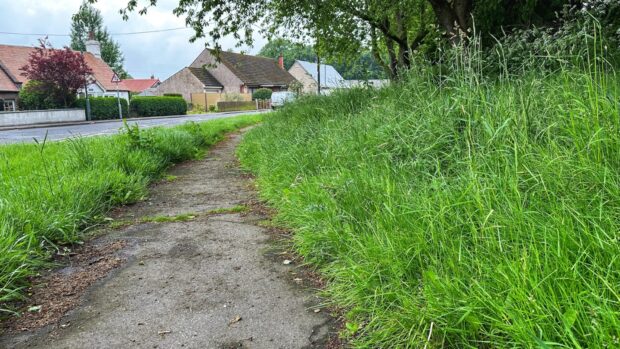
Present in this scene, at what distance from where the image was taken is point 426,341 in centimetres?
195

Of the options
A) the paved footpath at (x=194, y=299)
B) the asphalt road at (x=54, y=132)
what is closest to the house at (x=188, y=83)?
the asphalt road at (x=54, y=132)

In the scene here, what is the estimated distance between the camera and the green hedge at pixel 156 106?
122ft

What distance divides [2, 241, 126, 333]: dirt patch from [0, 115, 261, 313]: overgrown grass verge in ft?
0.41

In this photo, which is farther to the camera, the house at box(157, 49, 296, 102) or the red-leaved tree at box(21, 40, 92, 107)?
the house at box(157, 49, 296, 102)

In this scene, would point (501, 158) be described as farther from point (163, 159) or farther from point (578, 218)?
point (163, 159)

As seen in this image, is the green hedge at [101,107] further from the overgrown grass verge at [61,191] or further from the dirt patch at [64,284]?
the dirt patch at [64,284]

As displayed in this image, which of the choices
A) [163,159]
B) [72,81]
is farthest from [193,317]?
[72,81]

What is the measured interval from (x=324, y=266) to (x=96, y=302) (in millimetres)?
1593

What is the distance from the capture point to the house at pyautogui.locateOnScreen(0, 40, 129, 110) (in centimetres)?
3525

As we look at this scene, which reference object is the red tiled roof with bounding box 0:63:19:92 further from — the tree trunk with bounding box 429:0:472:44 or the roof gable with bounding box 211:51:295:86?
the tree trunk with bounding box 429:0:472:44

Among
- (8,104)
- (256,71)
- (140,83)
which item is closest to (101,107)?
(8,104)

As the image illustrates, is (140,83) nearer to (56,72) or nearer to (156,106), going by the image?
(156,106)

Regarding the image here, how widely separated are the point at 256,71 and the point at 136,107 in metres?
26.6

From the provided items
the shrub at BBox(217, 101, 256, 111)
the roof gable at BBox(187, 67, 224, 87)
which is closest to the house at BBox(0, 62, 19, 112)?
the shrub at BBox(217, 101, 256, 111)
